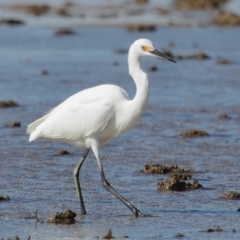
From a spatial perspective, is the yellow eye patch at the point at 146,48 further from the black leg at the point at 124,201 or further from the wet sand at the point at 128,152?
the wet sand at the point at 128,152

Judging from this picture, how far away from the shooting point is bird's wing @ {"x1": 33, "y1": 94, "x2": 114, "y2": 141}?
9.77 meters

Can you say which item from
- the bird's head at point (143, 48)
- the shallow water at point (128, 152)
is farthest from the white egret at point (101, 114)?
the shallow water at point (128, 152)

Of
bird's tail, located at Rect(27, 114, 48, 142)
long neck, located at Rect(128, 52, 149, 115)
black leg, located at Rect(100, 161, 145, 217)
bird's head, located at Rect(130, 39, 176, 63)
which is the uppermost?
bird's head, located at Rect(130, 39, 176, 63)

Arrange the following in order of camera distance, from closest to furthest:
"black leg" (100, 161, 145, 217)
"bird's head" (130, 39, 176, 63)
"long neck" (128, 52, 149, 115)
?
1. "black leg" (100, 161, 145, 217)
2. "long neck" (128, 52, 149, 115)
3. "bird's head" (130, 39, 176, 63)

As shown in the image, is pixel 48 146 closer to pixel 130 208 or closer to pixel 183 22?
pixel 130 208

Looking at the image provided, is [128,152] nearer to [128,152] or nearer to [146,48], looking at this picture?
[128,152]

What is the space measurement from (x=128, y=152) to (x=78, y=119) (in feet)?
10.7

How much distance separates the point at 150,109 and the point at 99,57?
781 centimetres

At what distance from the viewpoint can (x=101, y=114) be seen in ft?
32.0

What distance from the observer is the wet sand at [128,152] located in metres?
9.22

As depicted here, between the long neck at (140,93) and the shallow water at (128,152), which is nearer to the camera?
the shallow water at (128,152)

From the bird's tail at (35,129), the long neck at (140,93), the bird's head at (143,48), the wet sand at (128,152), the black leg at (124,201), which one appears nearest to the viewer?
the wet sand at (128,152)

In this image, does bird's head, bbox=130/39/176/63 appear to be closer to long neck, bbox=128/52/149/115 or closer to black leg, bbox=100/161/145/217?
long neck, bbox=128/52/149/115

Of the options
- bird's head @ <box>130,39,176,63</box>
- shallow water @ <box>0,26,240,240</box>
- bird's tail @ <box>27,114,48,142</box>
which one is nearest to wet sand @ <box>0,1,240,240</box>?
shallow water @ <box>0,26,240,240</box>
